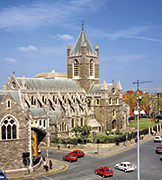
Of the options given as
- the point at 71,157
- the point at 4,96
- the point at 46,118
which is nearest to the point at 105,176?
the point at 71,157

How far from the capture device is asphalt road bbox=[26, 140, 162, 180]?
3644cm

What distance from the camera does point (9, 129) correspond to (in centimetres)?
3806

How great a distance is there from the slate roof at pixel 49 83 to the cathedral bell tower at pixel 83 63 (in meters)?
2.70

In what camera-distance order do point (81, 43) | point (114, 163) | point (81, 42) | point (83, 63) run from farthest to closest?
1. point (81, 42)
2. point (81, 43)
3. point (83, 63)
4. point (114, 163)

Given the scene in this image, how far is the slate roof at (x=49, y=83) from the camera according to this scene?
7025cm

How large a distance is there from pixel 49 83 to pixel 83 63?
1315cm

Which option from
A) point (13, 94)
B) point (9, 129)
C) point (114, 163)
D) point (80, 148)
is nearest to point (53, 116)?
point (80, 148)

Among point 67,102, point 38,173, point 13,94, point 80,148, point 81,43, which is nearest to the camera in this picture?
point 38,173

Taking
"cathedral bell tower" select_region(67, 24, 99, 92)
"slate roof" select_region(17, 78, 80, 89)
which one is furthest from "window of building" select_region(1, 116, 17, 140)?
"cathedral bell tower" select_region(67, 24, 99, 92)

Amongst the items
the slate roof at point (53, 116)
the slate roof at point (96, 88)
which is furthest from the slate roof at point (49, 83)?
the slate roof at point (53, 116)

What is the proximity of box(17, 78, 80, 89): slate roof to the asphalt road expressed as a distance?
23323 mm

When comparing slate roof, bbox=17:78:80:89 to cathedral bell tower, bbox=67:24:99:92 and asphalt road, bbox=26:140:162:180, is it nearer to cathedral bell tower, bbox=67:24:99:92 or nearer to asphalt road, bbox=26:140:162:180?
cathedral bell tower, bbox=67:24:99:92

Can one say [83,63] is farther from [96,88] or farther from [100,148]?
[100,148]

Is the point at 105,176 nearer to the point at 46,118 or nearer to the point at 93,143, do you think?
the point at 93,143
